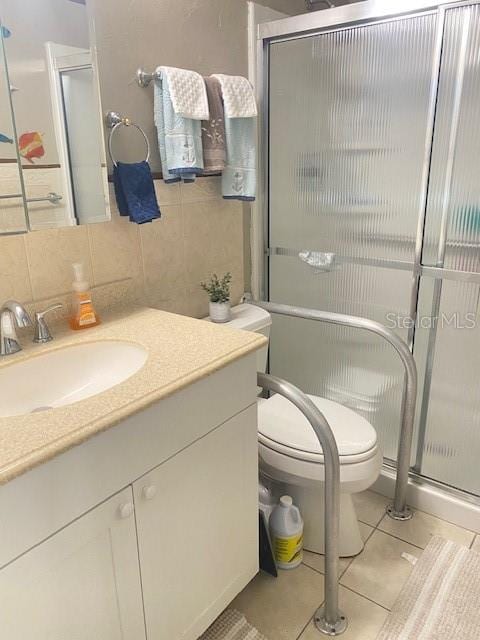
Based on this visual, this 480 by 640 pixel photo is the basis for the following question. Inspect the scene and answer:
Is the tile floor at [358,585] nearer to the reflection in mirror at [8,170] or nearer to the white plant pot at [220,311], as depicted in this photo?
the white plant pot at [220,311]

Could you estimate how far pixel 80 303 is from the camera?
4.30ft

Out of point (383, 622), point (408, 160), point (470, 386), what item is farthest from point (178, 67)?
point (383, 622)

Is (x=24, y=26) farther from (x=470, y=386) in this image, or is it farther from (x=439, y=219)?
(x=470, y=386)

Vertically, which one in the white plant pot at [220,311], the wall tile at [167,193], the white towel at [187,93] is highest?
the white towel at [187,93]

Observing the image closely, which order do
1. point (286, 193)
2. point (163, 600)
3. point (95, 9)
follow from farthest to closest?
point (286, 193) → point (95, 9) → point (163, 600)

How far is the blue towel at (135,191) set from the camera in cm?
136

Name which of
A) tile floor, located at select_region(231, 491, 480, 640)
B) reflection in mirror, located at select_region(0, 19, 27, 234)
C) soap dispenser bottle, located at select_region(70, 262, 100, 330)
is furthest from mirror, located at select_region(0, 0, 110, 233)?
tile floor, located at select_region(231, 491, 480, 640)

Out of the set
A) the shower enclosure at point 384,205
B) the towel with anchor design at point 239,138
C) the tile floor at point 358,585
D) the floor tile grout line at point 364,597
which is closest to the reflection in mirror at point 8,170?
the towel with anchor design at point 239,138

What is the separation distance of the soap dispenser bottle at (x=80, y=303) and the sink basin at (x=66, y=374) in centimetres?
10

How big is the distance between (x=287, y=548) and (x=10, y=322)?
1.10 meters

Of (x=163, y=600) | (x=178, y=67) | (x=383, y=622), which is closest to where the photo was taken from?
(x=163, y=600)

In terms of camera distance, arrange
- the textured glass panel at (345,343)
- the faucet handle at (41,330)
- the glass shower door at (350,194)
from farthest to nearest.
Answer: the textured glass panel at (345,343), the glass shower door at (350,194), the faucet handle at (41,330)

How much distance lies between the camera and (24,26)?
1143 millimetres

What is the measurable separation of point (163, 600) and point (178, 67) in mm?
1509
